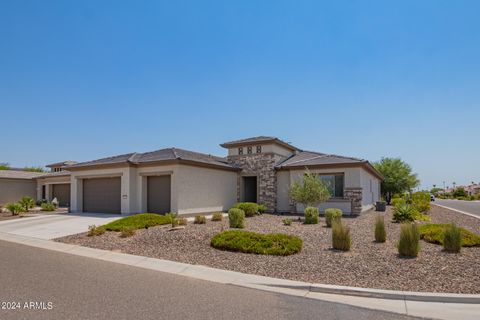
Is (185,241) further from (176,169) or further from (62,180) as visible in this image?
(62,180)

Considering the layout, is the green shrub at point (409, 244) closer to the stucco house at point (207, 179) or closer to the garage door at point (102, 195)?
the stucco house at point (207, 179)

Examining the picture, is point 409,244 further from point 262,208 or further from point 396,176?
point 396,176

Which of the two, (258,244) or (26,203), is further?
(26,203)

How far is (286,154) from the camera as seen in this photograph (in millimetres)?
26234

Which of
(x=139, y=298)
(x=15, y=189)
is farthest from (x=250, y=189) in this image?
(x=15, y=189)

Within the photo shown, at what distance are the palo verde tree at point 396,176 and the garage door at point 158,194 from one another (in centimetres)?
2992

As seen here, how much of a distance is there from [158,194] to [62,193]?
1666 cm

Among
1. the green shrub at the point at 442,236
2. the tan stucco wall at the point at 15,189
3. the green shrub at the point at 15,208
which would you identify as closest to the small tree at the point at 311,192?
→ the green shrub at the point at 442,236

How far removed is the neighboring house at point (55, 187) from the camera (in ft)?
102

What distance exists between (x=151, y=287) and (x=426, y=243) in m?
8.94

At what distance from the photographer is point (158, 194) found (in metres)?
20.5

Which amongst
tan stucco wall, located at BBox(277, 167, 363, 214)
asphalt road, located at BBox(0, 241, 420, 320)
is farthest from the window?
asphalt road, located at BBox(0, 241, 420, 320)

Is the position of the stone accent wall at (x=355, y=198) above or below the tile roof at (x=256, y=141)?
below

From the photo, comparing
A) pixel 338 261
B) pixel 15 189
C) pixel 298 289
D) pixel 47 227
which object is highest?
pixel 15 189
